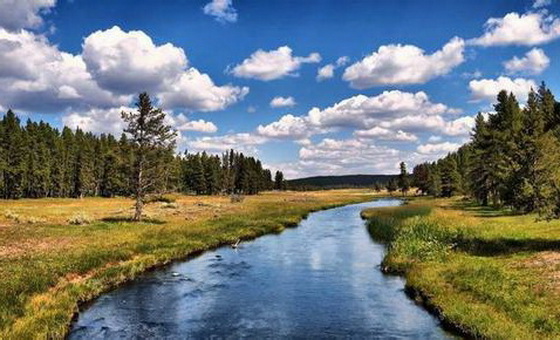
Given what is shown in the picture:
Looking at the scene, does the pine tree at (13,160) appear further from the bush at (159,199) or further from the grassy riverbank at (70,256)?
the grassy riverbank at (70,256)

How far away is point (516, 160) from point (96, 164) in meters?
117

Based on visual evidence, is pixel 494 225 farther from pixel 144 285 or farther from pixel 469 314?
pixel 144 285

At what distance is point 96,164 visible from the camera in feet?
479

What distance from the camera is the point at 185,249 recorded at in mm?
43531

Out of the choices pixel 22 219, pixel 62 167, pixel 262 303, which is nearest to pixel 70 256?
pixel 262 303

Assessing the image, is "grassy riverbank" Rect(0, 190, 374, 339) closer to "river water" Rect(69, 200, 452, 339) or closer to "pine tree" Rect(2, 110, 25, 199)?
"river water" Rect(69, 200, 452, 339)

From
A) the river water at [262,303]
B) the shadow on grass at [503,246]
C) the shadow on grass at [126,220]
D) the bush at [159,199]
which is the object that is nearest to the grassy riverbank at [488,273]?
the shadow on grass at [503,246]

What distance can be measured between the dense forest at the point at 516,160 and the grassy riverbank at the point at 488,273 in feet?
8.30

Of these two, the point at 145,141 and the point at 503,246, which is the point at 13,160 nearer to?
the point at 145,141

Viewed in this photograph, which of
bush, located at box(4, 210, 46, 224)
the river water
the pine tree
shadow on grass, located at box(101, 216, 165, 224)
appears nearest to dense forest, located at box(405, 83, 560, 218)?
the river water

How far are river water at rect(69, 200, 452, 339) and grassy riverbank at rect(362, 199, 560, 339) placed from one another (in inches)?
50.4

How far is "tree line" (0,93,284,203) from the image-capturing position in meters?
59.3

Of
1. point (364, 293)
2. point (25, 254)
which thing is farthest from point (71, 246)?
point (364, 293)

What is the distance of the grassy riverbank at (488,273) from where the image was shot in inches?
780
